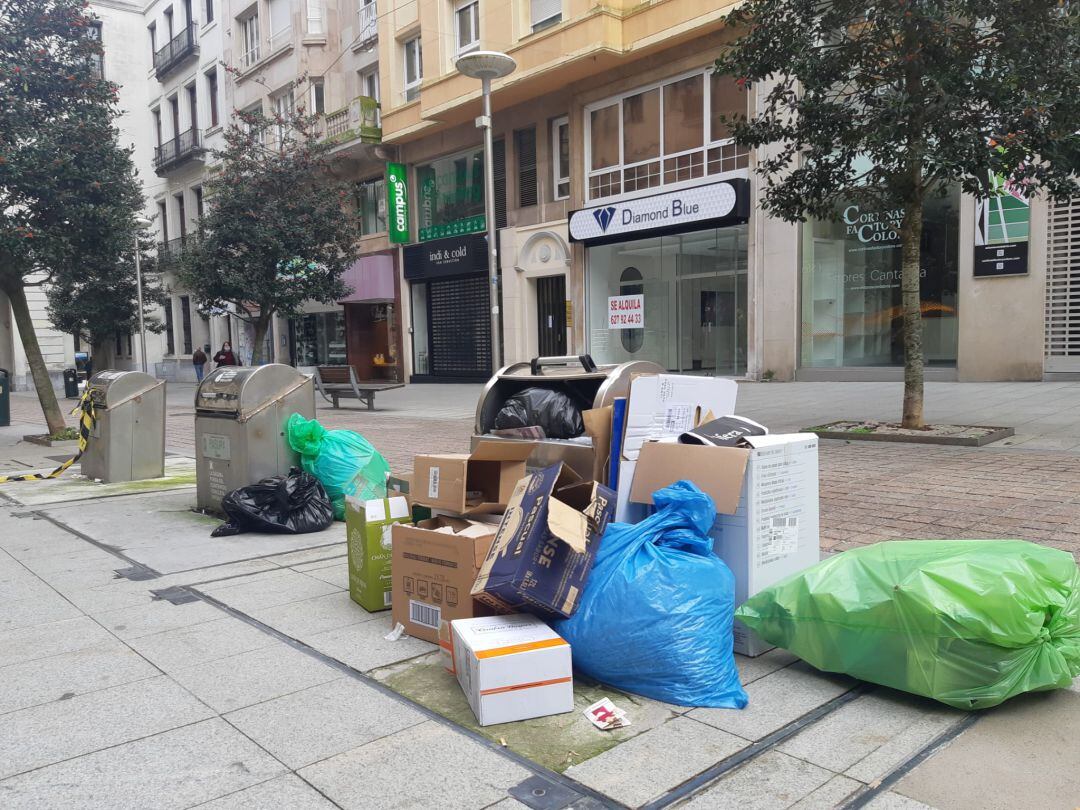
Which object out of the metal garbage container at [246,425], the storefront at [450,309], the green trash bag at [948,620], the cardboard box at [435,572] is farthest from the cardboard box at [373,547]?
the storefront at [450,309]

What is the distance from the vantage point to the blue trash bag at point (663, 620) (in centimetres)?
283

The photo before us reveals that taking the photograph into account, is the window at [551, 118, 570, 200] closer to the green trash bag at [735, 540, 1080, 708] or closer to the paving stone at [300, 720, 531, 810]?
the green trash bag at [735, 540, 1080, 708]

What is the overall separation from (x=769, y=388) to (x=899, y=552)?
41.1ft

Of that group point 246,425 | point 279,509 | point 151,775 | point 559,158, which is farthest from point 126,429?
point 559,158

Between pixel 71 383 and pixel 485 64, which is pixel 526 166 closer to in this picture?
pixel 485 64

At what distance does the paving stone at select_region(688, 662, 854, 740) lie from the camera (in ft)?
8.89

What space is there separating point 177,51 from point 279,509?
34692 millimetres

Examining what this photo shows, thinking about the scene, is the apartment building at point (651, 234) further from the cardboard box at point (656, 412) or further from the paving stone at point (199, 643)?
the paving stone at point (199, 643)

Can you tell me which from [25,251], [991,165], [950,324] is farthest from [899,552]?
[950,324]

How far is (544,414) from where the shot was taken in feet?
15.4

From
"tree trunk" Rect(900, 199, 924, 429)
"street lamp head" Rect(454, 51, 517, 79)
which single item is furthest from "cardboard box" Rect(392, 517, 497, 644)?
"street lamp head" Rect(454, 51, 517, 79)

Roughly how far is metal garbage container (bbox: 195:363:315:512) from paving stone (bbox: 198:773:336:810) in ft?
12.6

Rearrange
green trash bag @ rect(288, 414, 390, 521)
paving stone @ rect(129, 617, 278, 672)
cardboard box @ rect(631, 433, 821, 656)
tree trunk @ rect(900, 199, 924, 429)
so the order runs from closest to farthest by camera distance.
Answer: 1. cardboard box @ rect(631, 433, 821, 656)
2. paving stone @ rect(129, 617, 278, 672)
3. green trash bag @ rect(288, 414, 390, 521)
4. tree trunk @ rect(900, 199, 924, 429)

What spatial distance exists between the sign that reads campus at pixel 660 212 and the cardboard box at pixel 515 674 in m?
14.7
